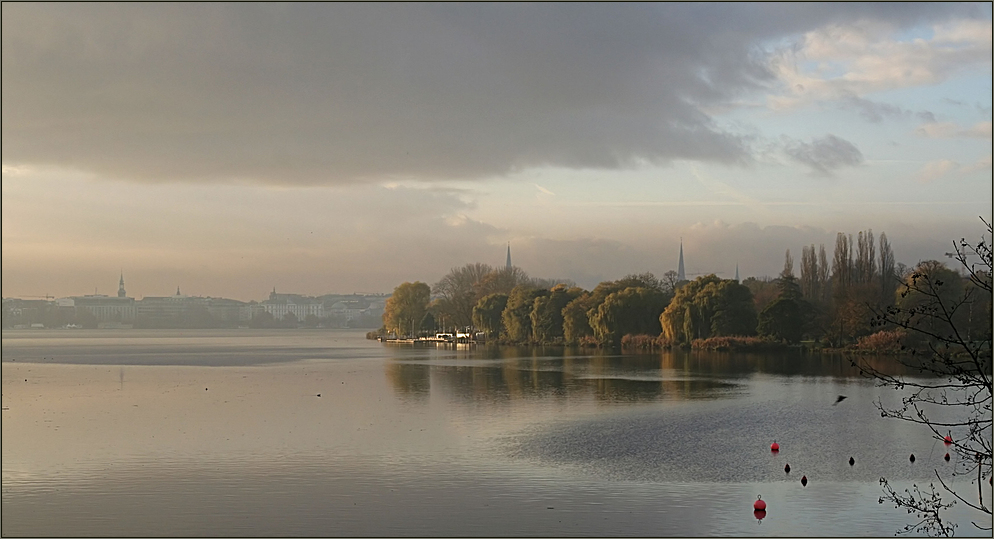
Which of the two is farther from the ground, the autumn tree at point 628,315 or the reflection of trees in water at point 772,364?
the autumn tree at point 628,315

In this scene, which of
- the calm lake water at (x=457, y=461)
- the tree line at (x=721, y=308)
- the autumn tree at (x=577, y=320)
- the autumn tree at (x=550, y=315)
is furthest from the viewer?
the autumn tree at (x=550, y=315)

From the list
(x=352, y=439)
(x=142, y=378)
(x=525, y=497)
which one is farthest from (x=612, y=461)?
(x=142, y=378)

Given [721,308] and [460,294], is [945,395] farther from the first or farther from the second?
[460,294]

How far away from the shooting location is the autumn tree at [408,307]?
122125 millimetres

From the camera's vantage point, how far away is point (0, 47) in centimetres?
1447

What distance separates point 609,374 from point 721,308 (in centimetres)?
2685

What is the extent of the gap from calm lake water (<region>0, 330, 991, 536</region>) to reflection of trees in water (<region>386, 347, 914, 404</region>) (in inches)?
18.5

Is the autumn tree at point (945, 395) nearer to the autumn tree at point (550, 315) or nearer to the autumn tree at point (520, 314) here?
the autumn tree at point (550, 315)

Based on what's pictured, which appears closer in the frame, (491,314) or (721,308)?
(721,308)

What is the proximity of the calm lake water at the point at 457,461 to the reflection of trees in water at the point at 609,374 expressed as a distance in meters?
0.47

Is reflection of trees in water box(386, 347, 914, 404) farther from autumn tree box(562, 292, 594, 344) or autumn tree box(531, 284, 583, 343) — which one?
autumn tree box(531, 284, 583, 343)

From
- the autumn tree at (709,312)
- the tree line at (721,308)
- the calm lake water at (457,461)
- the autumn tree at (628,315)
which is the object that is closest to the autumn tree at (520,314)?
the tree line at (721,308)

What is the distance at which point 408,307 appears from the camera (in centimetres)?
12275

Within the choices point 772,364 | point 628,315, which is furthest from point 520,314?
point 772,364
